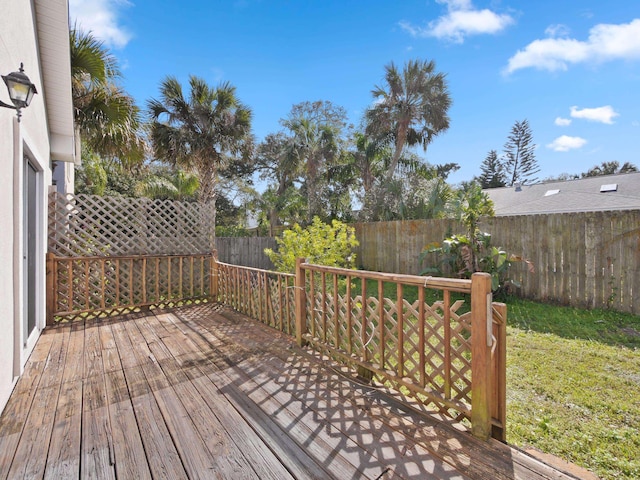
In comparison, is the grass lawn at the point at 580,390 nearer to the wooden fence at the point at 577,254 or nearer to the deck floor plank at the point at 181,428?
the wooden fence at the point at 577,254

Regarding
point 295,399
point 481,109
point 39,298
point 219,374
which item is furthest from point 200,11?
point 481,109

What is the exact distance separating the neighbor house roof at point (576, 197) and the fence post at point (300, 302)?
10.5m

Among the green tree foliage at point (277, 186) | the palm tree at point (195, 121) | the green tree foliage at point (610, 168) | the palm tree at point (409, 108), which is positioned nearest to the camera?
the palm tree at point (195, 121)

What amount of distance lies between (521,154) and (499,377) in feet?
110

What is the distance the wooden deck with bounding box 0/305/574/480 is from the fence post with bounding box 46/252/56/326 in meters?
1.36

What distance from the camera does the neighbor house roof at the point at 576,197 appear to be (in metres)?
10.2

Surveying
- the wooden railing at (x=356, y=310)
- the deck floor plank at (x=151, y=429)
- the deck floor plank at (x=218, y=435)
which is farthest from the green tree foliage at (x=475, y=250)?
the deck floor plank at (x=151, y=429)

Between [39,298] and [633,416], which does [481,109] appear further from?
[39,298]

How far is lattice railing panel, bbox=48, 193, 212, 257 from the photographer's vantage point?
15.5 feet

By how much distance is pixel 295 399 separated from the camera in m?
2.30

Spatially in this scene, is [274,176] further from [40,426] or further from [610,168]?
[610,168]

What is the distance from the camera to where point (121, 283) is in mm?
5188

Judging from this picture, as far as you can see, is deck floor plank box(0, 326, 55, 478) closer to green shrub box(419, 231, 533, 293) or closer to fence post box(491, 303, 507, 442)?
fence post box(491, 303, 507, 442)

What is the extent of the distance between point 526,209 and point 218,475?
13.5 m
